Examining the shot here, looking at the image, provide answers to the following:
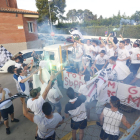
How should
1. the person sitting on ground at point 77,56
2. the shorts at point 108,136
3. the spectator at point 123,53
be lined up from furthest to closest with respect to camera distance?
1. the person sitting on ground at point 77,56
2. the spectator at point 123,53
3. the shorts at point 108,136

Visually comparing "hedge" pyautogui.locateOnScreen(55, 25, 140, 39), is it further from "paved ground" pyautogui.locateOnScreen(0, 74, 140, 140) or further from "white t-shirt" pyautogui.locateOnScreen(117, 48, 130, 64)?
"paved ground" pyautogui.locateOnScreen(0, 74, 140, 140)

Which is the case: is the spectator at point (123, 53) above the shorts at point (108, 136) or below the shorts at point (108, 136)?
above

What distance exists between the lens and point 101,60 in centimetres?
514

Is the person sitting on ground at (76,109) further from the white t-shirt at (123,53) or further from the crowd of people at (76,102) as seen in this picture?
the white t-shirt at (123,53)

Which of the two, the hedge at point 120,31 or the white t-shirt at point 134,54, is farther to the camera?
the hedge at point 120,31

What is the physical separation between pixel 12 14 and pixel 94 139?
13.8m

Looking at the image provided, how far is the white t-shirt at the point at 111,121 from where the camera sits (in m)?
2.10

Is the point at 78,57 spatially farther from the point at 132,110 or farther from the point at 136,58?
the point at 132,110

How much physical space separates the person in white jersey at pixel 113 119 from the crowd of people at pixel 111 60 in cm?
165

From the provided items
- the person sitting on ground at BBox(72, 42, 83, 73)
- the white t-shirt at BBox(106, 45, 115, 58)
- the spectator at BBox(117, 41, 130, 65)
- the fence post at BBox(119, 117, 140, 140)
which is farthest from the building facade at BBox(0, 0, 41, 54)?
the fence post at BBox(119, 117, 140, 140)

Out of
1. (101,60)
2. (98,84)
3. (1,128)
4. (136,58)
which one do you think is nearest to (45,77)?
(98,84)

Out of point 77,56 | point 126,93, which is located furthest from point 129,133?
point 77,56

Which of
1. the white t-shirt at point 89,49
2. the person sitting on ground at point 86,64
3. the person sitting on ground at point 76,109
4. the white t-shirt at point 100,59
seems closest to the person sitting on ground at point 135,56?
the white t-shirt at point 100,59

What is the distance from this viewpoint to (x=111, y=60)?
392 cm
